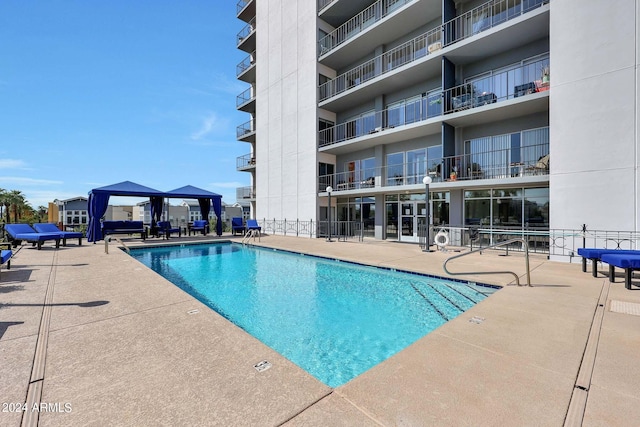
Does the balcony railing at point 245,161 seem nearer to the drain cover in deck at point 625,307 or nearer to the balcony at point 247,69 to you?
the balcony at point 247,69

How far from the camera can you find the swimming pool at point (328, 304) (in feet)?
12.9

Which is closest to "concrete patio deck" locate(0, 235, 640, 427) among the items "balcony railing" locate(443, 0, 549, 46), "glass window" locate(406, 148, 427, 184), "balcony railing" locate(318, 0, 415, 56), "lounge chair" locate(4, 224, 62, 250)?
"lounge chair" locate(4, 224, 62, 250)

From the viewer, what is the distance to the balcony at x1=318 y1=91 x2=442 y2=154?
1336 cm

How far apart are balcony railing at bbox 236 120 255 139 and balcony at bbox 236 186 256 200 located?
4.60 meters

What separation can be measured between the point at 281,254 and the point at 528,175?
10053 mm

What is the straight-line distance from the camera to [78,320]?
373 centimetres

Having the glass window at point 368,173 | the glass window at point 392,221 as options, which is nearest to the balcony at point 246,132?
the glass window at point 368,173

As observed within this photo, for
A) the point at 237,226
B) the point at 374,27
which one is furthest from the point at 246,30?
the point at 237,226

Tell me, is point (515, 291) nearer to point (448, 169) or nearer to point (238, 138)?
point (448, 169)

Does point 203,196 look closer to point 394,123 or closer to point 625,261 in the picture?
point 394,123

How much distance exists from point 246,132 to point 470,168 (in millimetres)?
18505

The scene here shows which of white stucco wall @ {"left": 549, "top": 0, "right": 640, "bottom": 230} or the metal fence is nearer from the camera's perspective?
white stucco wall @ {"left": 549, "top": 0, "right": 640, "bottom": 230}

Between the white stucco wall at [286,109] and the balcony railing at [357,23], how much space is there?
95 centimetres

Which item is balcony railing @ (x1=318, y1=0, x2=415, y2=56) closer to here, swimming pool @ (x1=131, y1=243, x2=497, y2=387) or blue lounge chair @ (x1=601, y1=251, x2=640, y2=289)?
swimming pool @ (x1=131, y1=243, x2=497, y2=387)
